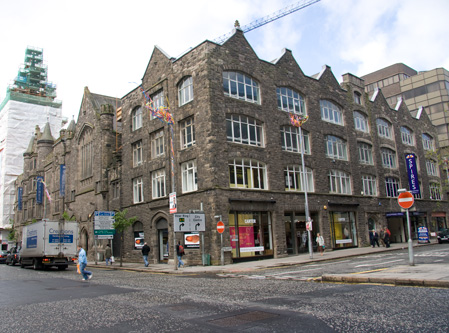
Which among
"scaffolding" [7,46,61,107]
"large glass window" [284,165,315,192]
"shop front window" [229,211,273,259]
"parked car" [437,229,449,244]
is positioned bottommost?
"parked car" [437,229,449,244]

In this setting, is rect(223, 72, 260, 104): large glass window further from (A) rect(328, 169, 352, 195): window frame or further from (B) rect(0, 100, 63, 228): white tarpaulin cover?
(B) rect(0, 100, 63, 228): white tarpaulin cover

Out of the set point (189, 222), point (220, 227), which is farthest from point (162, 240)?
point (220, 227)

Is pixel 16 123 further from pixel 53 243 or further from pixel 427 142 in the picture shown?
pixel 427 142

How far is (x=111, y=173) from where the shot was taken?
37.9m

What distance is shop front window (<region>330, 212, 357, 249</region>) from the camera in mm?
32812

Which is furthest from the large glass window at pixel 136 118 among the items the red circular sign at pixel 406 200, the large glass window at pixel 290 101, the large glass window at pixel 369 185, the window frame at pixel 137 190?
the red circular sign at pixel 406 200

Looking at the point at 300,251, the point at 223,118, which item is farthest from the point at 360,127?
the point at 223,118

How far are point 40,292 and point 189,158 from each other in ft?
51.8

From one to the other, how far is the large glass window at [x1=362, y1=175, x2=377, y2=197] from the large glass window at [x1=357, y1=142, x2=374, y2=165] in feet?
5.25

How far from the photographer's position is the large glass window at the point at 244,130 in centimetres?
2716

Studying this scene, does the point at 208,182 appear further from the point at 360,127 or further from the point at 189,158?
the point at 360,127

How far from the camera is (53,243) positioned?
2561 cm

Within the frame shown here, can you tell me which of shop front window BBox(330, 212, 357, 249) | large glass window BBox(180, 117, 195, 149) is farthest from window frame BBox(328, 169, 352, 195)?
large glass window BBox(180, 117, 195, 149)

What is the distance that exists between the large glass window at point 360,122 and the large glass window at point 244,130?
14.4 m
